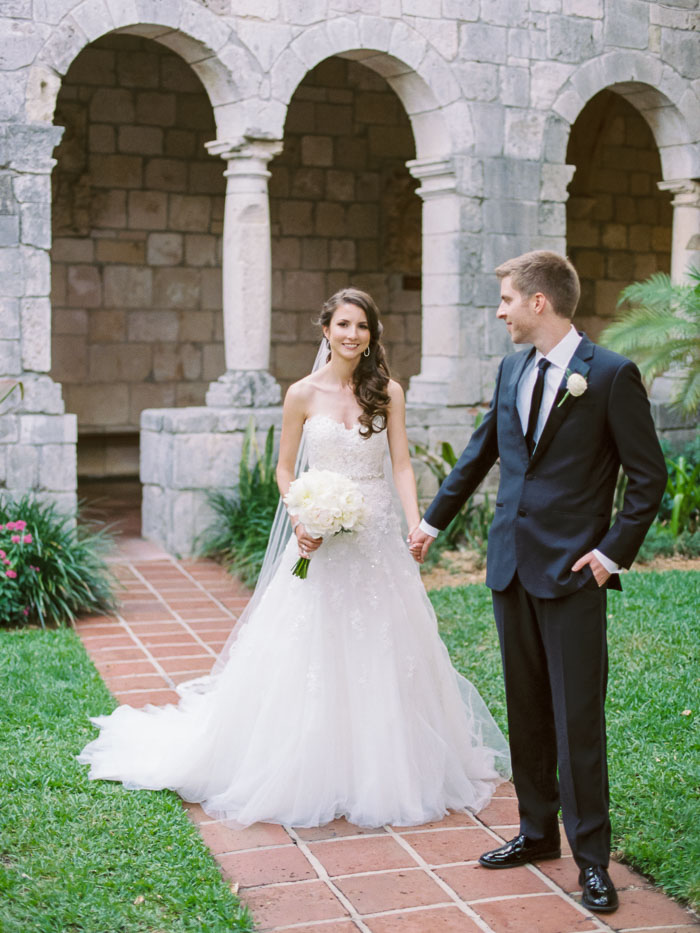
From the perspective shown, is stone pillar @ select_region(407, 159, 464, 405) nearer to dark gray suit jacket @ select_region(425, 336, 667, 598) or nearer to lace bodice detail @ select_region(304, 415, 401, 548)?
lace bodice detail @ select_region(304, 415, 401, 548)

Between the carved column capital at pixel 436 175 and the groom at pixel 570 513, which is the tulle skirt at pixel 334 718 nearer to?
the groom at pixel 570 513

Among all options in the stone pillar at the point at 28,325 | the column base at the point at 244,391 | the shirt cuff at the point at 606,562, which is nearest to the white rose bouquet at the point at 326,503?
the shirt cuff at the point at 606,562

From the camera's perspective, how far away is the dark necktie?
10.7 feet

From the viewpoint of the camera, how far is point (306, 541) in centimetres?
389

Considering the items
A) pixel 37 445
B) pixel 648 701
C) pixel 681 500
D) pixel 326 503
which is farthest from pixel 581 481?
pixel 681 500

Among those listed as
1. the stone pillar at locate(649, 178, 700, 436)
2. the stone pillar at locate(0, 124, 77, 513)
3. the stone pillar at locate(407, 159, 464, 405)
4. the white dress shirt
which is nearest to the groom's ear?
the white dress shirt

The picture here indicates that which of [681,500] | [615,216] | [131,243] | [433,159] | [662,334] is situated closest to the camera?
[662,334]

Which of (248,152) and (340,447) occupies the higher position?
(248,152)

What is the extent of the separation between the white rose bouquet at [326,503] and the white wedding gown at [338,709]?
0.23 metres

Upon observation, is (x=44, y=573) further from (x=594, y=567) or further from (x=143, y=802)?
(x=594, y=567)

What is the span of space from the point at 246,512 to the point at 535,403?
14.6ft

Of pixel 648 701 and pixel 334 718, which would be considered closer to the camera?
pixel 334 718

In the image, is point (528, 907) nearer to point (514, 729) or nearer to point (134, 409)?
point (514, 729)

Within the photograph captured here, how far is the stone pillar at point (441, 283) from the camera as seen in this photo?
8.51 m
